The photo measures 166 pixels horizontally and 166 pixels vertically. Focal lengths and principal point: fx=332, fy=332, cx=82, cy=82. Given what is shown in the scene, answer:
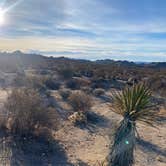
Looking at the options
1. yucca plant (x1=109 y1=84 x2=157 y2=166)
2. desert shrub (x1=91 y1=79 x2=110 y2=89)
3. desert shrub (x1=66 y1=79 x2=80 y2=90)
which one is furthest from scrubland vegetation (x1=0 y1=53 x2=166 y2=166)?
desert shrub (x1=91 y1=79 x2=110 y2=89)

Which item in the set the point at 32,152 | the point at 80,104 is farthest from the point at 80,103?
the point at 32,152

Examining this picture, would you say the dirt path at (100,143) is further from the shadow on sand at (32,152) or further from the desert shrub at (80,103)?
the desert shrub at (80,103)

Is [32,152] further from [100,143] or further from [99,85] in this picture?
[99,85]

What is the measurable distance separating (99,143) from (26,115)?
286 cm

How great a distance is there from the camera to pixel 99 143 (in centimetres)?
1186

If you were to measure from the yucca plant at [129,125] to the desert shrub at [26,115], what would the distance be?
11.2 feet

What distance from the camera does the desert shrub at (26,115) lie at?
10656 millimetres

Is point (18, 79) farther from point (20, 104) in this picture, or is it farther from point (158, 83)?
point (20, 104)

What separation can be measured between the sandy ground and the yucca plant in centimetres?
126

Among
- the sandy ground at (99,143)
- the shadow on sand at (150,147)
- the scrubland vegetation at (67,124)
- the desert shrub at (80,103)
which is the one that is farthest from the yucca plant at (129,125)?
the desert shrub at (80,103)

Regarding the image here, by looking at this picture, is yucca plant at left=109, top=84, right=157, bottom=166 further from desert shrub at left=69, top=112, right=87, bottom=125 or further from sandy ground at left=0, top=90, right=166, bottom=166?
desert shrub at left=69, top=112, right=87, bottom=125

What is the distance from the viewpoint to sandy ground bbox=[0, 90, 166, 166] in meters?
10.3

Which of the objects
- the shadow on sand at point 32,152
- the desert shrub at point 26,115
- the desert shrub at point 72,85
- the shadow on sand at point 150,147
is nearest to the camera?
the shadow on sand at point 32,152

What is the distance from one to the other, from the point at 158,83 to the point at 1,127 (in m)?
21.7
